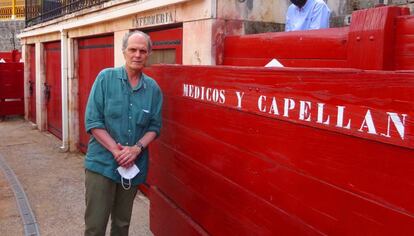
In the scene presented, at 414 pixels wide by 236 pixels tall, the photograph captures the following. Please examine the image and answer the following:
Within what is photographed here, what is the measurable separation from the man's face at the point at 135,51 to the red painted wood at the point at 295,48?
807 millimetres

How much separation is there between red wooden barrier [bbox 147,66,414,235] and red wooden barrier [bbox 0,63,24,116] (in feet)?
35.5

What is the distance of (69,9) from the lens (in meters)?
8.61

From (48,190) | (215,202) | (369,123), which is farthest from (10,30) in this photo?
(369,123)

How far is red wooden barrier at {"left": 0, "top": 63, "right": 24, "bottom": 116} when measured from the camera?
12758mm

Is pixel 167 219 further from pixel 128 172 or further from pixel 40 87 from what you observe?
pixel 40 87

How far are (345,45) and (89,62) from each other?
6.03 metres

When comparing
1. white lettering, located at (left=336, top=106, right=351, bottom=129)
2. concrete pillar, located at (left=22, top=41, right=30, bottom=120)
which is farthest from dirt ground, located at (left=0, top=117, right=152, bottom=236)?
white lettering, located at (left=336, top=106, right=351, bottom=129)

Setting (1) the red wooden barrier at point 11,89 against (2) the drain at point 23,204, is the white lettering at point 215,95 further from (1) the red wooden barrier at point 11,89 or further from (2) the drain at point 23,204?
(1) the red wooden barrier at point 11,89

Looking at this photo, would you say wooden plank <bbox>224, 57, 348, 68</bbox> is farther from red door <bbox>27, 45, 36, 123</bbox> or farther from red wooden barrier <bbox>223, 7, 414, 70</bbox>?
red door <bbox>27, 45, 36, 123</bbox>

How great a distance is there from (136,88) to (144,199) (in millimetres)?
2708

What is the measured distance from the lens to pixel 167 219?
11.7 ft

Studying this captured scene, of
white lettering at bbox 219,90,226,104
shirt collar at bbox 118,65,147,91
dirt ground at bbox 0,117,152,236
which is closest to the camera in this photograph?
white lettering at bbox 219,90,226,104

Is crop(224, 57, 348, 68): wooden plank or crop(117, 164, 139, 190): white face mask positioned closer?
crop(224, 57, 348, 68): wooden plank

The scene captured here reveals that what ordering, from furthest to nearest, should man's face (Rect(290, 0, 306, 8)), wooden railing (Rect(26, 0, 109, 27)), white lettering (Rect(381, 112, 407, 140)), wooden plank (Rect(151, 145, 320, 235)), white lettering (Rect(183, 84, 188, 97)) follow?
wooden railing (Rect(26, 0, 109, 27)) → man's face (Rect(290, 0, 306, 8)) → white lettering (Rect(183, 84, 188, 97)) → wooden plank (Rect(151, 145, 320, 235)) → white lettering (Rect(381, 112, 407, 140))
